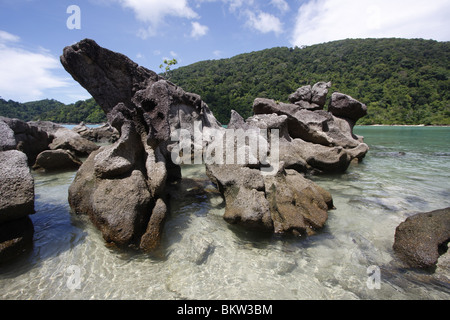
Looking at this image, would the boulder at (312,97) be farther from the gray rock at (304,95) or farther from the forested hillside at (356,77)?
the forested hillside at (356,77)

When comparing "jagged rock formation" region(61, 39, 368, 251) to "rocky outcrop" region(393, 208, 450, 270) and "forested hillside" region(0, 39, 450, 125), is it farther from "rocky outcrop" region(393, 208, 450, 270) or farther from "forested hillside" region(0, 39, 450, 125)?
"forested hillside" region(0, 39, 450, 125)

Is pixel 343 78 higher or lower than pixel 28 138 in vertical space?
higher

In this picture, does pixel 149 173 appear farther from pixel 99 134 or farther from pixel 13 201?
pixel 99 134

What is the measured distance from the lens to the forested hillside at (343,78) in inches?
2358

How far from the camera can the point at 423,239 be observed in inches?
149

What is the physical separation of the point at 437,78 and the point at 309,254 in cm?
8779

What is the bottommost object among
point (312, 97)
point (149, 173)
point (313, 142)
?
point (149, 173)

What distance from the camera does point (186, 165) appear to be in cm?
1211

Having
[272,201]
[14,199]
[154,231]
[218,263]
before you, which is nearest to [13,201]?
[14,199]

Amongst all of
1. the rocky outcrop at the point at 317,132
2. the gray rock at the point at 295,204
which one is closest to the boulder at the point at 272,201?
the gray rock at the point at 295,204

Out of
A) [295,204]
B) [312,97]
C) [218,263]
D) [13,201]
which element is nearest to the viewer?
[13,201]

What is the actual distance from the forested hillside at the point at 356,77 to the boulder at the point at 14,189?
6430 cm

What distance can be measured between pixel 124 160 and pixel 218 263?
9.16 ft
